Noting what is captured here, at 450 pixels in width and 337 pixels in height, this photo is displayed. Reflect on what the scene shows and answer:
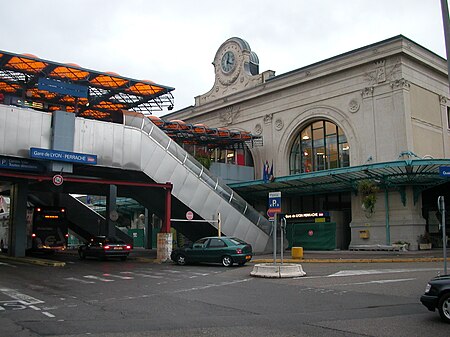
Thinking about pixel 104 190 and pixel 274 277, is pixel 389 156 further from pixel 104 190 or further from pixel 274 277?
pixel 104 190

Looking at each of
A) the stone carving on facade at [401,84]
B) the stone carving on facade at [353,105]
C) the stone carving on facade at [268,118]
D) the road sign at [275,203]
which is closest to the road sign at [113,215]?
the stone carving on facade at [268,118]

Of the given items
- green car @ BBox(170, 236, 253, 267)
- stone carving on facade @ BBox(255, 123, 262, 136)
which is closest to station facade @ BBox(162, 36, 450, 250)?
stone carving on facade @ BBox(255, 123, 262, 136)

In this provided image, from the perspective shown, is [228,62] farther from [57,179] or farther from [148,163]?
[57,179]

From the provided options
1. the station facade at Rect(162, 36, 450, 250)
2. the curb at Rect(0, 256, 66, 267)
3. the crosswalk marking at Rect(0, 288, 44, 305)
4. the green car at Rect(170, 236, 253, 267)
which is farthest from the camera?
the station facade at Rect(162, 36, 450, 250)

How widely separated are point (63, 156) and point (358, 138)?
67.6ft

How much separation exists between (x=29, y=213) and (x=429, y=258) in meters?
25.1

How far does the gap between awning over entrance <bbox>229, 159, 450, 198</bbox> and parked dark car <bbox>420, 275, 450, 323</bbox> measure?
18.0 m

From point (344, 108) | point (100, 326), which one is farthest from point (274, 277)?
point (344, 108)

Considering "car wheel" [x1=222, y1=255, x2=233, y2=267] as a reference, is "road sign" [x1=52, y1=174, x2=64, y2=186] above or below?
above

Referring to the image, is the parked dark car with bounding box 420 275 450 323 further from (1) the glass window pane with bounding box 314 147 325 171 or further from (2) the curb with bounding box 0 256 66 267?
(1) the glass window pane with bounding box 314 147 325 171

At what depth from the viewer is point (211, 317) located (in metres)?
9.40

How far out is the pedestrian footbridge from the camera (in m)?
23.5

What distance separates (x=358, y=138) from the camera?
1351 inches

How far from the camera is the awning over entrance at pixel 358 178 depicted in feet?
89.0
